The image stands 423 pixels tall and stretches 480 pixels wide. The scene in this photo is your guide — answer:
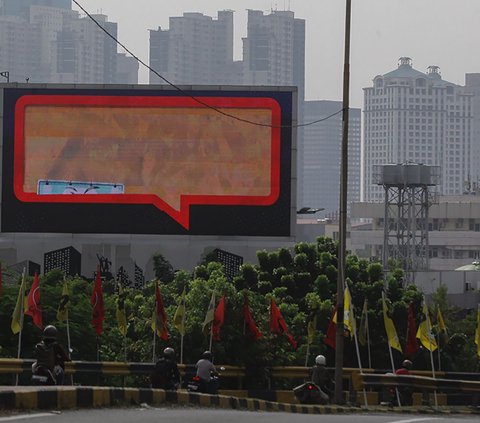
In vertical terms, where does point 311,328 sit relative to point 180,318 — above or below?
below

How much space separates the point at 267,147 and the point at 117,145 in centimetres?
555

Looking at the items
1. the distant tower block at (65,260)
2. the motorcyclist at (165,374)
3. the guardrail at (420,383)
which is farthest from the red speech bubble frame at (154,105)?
the motorcyclist at (165,374)

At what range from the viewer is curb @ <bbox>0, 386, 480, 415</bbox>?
16.8m

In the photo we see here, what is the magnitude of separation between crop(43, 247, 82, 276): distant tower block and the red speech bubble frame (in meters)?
1.87

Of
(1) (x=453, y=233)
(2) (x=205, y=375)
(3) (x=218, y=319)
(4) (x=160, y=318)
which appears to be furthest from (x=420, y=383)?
(1) (x=453, y=233)

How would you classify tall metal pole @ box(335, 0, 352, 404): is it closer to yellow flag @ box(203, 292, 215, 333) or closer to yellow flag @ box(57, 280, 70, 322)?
yellow flag @ box(203, 292, 215, 333)

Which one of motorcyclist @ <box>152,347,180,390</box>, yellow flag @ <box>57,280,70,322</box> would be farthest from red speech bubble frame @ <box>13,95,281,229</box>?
motorcyclist @ <box>152,347,180,390</box>

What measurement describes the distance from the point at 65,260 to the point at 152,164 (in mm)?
4741

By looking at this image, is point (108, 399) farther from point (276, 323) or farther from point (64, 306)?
point (276, 323)

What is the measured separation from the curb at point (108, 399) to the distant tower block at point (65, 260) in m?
32.2

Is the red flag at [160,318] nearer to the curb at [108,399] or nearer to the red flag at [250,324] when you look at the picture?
the red flag at [250,324]

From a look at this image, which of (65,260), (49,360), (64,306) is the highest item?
(65,260)

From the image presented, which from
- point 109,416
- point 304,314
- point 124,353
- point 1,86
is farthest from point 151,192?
point 109,416

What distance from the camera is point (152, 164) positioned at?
57031mm
